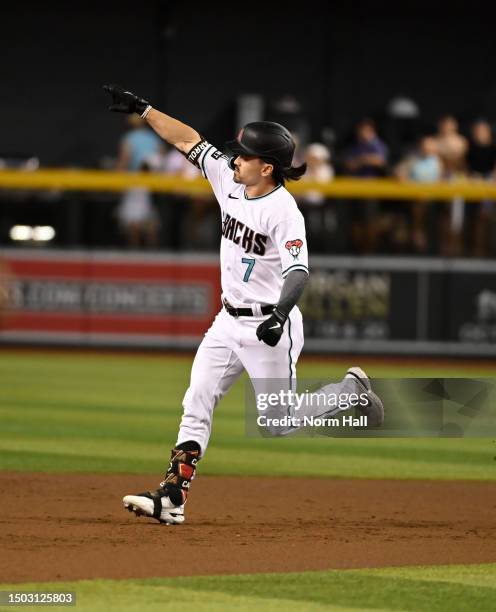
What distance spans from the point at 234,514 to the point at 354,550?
1139 millimetres

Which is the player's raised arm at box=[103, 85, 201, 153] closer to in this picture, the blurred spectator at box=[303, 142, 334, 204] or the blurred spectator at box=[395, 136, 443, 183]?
the blurred spectator at box=[303, 142, 334, 204]

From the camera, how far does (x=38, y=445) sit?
9.72m

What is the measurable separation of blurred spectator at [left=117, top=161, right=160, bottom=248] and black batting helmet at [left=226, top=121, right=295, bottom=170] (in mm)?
10108

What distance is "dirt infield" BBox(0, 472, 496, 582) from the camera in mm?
5691

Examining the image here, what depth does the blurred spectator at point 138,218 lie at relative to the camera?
54.8 ft

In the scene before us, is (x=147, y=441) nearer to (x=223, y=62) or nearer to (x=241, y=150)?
(x=241, y=150)

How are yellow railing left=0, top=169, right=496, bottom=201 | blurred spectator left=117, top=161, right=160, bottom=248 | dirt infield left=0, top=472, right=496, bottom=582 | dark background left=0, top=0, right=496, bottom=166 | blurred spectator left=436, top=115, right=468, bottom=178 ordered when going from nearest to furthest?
dirt infield left=0, top=472, right=496, bottom=582 < yellow railing left=0, top=169, right=496, bottom=201 < blurred spectator left=117, top=161, right=160, bottom=248 < blurred spectator left=436, top=115, right=468, bottom=178 < dark background left=0, top=0, right=496, bottom=166

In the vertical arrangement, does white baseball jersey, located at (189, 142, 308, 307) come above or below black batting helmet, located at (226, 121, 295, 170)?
below

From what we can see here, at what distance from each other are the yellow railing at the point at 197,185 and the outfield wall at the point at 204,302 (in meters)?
0.76

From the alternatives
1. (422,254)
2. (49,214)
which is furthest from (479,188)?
(49,214)

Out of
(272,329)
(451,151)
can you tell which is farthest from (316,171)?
(272,329)

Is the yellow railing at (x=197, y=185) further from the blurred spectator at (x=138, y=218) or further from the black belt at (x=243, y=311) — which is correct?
the black belt at (x=243, y=311)

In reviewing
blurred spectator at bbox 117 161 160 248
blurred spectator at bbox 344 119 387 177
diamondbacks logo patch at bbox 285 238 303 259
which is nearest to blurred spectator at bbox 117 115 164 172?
blurred spectator at bbox 117 161 160 248

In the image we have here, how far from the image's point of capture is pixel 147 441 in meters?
10.2
